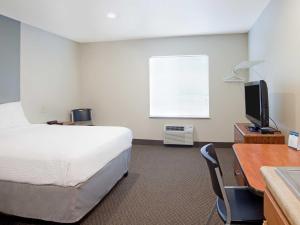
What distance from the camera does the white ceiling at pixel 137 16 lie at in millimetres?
3232

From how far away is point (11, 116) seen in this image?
135 inches

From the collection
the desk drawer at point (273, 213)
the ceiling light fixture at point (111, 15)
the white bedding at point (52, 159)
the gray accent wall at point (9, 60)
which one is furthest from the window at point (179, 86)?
the desk drawer at point (273, 213)

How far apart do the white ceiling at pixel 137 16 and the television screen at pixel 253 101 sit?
124cm

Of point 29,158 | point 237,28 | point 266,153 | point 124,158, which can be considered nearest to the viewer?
point 266,153

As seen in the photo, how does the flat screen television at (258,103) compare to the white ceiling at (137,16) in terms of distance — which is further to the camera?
the white ceiling at (137,16)

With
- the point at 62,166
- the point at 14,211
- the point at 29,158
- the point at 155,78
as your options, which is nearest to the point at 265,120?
the point at 62,166

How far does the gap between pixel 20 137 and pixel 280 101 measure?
3233 mm

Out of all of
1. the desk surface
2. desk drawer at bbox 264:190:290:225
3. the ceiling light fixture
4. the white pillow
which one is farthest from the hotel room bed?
the ceiling light fixture

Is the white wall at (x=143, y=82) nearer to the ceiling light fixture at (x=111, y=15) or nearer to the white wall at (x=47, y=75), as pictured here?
the white wall at (x=47, y=75)

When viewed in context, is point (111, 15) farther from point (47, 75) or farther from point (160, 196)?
point (160, 196)

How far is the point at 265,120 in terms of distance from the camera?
105 inches

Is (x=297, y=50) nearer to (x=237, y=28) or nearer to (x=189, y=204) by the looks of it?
(x=189, y=204)

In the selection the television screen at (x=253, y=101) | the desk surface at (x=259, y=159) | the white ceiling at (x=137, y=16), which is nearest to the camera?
the desk surface at (x=259, y=159)

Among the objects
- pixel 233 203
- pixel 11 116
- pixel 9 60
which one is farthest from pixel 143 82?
pixel 233 203
